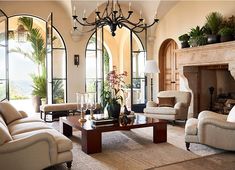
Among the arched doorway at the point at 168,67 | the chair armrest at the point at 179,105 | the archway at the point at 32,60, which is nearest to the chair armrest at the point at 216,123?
the chair armrest at the point at 179,105

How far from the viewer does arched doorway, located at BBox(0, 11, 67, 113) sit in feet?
25.2

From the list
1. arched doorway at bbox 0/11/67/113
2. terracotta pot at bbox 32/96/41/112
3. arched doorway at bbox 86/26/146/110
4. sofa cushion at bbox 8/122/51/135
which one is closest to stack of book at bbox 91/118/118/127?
sofa cushion at bbox 8/122/51/135

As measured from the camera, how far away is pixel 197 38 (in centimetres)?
627

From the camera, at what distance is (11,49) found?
30.7 ft

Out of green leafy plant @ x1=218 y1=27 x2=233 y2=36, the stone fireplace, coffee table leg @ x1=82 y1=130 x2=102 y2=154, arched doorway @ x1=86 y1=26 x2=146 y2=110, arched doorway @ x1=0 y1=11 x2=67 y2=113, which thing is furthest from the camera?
arched doorway @ x1=86 y1=26 x2=146 y2=110

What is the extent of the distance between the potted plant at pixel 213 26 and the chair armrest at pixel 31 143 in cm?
437

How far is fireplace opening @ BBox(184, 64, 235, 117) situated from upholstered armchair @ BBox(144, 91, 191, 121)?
1.99 ft

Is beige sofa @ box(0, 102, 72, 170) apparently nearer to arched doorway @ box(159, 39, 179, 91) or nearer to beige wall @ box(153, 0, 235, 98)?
beige wall @ box(153, 0, 235, 98)

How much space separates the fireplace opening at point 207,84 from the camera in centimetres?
690

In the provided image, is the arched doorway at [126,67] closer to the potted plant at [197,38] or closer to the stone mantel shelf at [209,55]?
the stone mantel shelf at [209,55]

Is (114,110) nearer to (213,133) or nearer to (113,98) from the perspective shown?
(113,98)

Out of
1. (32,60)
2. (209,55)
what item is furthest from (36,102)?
(209,55)

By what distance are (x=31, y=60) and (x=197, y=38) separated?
19.1 feet

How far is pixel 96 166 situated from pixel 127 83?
571 centimetres
